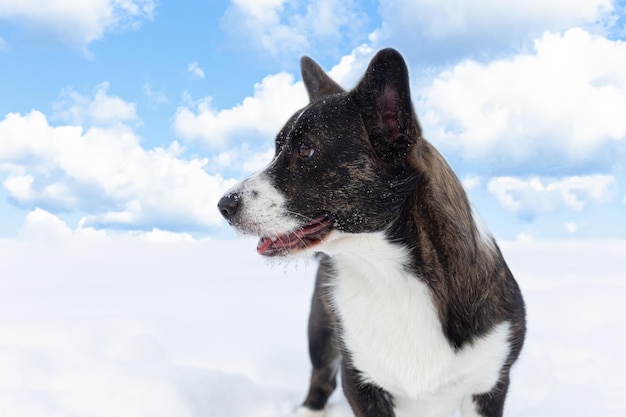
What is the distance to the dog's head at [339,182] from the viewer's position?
10.1 feet

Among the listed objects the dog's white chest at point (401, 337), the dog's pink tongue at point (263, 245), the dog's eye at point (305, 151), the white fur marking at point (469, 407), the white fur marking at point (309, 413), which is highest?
the dog's eye at point (305, 151)

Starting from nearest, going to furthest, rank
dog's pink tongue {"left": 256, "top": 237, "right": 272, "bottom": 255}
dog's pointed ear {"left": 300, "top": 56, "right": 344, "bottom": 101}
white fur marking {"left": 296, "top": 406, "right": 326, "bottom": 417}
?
dog's pink tongue {"left": 256, "top": 237, "right": 272, "bottom": 255}, dog's pointed ear {"left": 300, "top": 56, "right": 344, "bottom": 101}, white fur marking {"left": 296, "top": 406, "right": 326, "bottom": 417}

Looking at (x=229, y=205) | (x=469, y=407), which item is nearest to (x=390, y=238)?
(x=229, y=205)

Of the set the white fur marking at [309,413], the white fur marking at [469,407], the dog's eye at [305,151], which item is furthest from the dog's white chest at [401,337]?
the white fur marking at [309,413]

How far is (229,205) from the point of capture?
3072 mm

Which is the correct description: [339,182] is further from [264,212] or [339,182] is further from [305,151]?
[264,212]

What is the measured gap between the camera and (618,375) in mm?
5348

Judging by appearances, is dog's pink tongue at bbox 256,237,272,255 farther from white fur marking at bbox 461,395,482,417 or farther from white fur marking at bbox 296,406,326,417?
white fur marking at bbox 296,406,326,417

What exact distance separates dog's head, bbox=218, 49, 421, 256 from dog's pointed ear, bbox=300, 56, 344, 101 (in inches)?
33.2

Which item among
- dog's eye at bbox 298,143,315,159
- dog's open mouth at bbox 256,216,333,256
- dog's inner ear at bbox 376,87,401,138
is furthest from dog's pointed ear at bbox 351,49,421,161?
dog's open mouth at bbox 256,216,333,256

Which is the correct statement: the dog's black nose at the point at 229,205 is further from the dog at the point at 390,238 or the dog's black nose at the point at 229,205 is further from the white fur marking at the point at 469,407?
the white fur marking at the point at 469,407

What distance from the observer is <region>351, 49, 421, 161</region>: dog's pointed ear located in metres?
2.98

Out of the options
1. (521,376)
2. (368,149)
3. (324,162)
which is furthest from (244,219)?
(521,376)

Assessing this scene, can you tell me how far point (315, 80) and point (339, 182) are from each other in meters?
1.16
